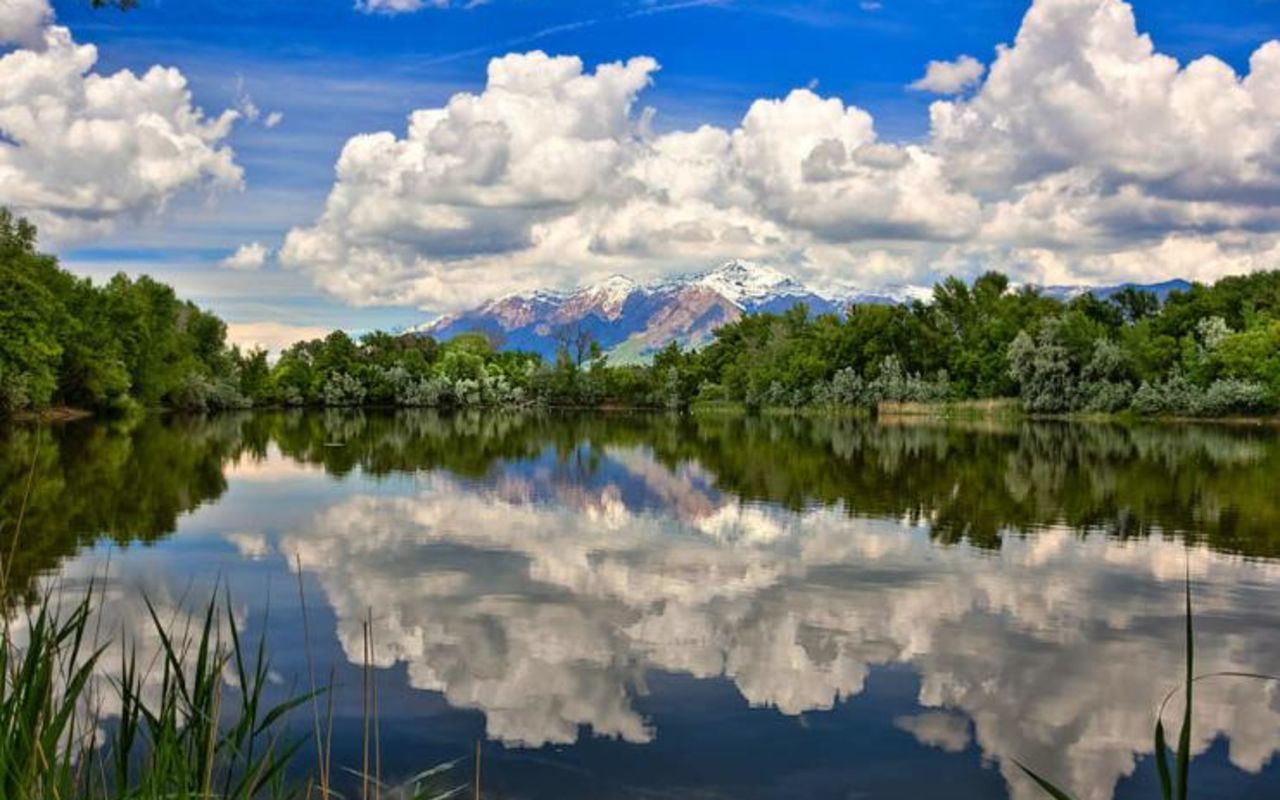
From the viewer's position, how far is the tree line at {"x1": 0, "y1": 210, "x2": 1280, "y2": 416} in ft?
231

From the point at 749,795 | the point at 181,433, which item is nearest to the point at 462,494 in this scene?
the point at 749,795

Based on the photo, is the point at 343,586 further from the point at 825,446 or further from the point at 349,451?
the point at 825,446

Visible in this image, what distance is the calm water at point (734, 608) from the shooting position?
8.78m

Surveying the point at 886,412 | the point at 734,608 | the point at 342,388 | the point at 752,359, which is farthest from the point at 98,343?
the point at 734,608

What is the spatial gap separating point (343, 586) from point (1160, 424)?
6730 centimetres

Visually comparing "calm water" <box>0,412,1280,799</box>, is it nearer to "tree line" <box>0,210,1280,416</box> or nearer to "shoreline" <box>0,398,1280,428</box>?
"shoreline" <box>0,398,1280,428</box>

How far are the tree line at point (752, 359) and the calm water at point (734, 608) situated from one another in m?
43.7

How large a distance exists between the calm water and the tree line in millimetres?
43731

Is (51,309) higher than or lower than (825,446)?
higher

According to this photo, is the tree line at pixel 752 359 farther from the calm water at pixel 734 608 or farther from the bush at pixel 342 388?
the calm water at pixel 734 608

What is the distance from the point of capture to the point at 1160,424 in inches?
2785

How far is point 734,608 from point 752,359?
4156 inches

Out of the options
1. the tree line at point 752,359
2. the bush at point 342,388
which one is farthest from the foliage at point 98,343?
the bush at point 342,388

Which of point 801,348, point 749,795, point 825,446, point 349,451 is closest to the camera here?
point 749,795
